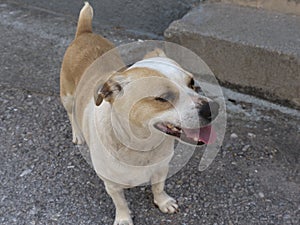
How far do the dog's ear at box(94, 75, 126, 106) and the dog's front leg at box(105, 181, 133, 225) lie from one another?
1.99ft

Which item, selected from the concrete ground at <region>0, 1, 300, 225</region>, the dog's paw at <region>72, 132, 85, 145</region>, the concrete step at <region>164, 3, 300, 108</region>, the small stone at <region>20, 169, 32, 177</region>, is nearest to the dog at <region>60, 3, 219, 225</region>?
the concrete ground at <region>0, 1, 300, 225</region>

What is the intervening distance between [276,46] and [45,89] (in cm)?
200

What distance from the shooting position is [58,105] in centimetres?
396

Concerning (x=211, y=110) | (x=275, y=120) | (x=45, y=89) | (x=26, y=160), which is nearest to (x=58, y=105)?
(x=45, y=89)

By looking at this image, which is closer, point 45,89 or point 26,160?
point 26,160

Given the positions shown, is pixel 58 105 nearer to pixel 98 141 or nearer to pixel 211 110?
pixel 98 141

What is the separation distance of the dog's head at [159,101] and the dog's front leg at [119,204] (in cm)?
54

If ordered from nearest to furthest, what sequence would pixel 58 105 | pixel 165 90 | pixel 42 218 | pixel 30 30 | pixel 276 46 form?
1. pixel 165 90
2. pixel 42 218
3. pixel 276 46
4. pixel 58 105
5. pixel 30 30

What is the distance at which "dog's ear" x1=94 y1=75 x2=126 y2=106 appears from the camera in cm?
226

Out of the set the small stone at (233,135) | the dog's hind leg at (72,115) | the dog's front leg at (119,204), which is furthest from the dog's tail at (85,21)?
the small stone at (233,135)

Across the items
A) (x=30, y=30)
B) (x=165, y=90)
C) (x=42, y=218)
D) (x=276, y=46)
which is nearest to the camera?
(x=165, y=90)

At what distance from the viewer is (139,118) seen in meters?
2.24

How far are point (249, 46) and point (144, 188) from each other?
1.40 metres

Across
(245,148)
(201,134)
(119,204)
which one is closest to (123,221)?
(119,204)
